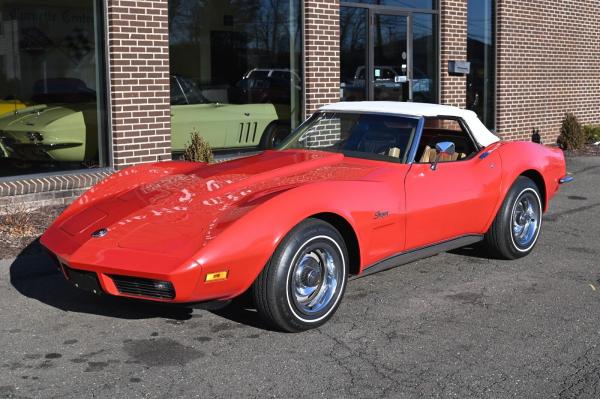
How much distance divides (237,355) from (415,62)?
9.35 m

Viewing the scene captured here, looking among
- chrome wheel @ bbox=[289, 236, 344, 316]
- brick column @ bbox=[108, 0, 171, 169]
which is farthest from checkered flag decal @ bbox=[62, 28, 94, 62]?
chrome wheel @ bbox=[289, 236, 344, 316]

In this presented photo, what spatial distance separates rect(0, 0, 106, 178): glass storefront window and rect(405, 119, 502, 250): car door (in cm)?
465

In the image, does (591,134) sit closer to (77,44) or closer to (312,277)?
(77,44)

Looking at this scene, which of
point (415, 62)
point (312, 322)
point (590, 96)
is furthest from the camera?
point (590, 96)

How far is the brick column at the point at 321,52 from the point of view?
11.0 m

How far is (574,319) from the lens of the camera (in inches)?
207

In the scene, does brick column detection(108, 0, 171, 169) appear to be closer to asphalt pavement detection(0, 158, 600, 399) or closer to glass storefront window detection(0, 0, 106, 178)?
glass storefront window detection(0, 0, 106, 178)

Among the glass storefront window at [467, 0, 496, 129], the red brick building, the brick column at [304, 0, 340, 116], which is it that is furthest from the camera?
the glass storefront window at [467, 0, 496, 129]

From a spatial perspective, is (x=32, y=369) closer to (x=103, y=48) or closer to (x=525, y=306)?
(x=525, y=306)

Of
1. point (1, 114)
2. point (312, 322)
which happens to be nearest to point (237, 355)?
point (312, 322)

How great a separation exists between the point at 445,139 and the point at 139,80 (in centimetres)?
397

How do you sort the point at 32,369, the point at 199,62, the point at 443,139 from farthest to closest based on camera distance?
the point at 199,62
the point at 443,139
the point at 32,369

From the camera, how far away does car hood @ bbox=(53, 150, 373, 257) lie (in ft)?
15.3

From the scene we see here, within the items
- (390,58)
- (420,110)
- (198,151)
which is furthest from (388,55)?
(420,110)
